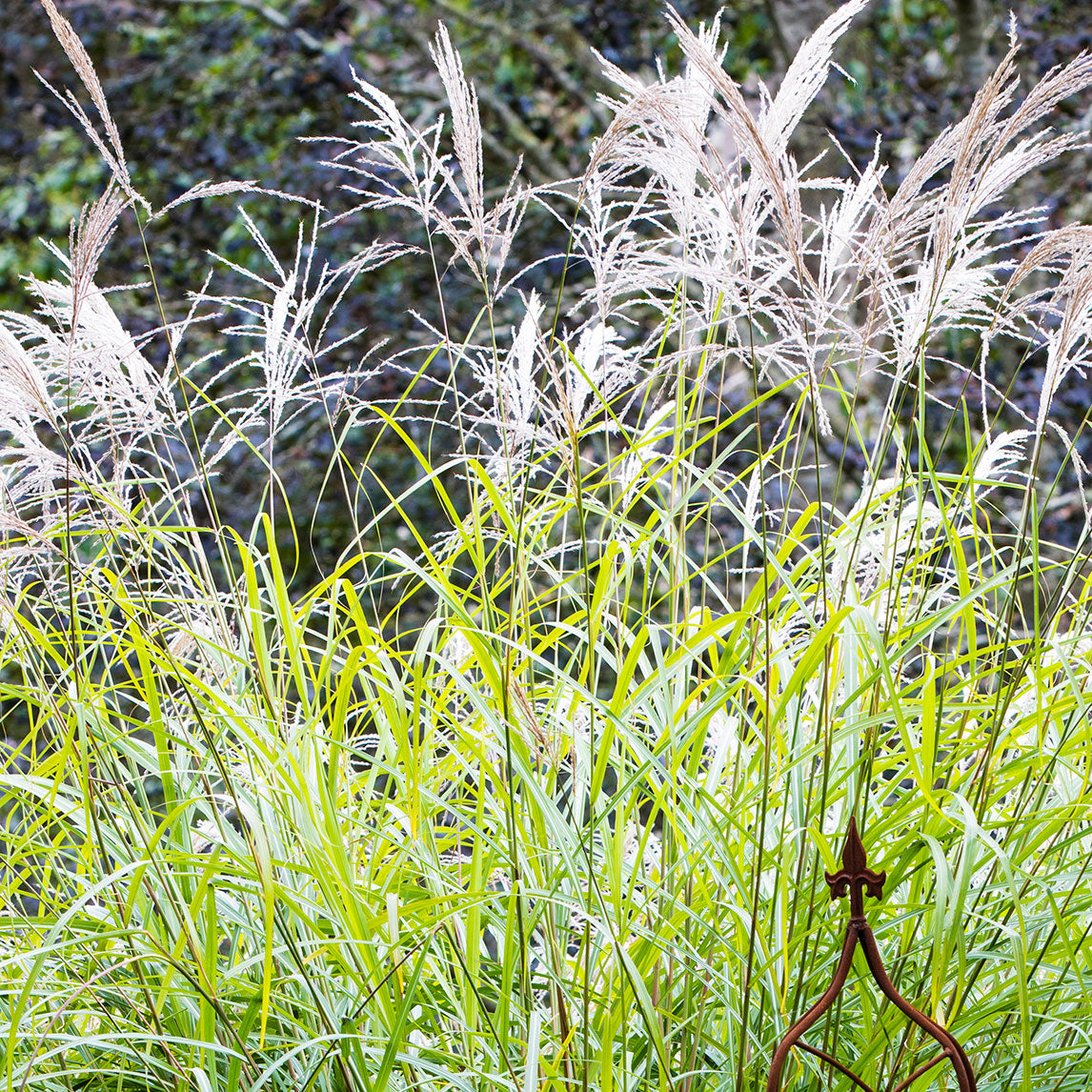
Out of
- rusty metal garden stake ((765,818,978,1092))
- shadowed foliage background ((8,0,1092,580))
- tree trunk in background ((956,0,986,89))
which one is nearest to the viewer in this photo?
rusty metal garden stake ((765,818,978,1092))

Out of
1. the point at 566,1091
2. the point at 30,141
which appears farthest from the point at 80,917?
the point at 30,141

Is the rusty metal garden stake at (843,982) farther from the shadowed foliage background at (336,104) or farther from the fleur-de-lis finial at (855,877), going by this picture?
the shadowed foliage background at (336,104)

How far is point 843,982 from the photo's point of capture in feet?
2.34

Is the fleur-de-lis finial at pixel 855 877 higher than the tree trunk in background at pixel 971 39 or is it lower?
lower

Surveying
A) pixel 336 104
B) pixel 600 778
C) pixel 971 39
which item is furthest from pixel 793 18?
pixel 600 778

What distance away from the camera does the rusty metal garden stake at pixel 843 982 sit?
68 centimetres

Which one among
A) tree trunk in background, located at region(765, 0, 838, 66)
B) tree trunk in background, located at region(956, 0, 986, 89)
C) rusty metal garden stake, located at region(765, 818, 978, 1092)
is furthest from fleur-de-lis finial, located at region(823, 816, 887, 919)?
tree trunk in background, located at region(956, 0, 986, 89)

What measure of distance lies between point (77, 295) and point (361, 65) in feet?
9.87

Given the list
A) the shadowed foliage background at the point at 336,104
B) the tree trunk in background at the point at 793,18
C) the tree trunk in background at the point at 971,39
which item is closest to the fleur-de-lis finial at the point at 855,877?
the shadowed foliage background at the point at 336,104

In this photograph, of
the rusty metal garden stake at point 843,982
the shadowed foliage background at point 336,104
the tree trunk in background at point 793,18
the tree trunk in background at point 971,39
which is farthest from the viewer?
the shadowed foliage background at point 336,104

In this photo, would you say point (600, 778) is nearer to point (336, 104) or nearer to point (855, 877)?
point (855, 877)

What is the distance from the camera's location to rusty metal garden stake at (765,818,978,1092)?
68cm

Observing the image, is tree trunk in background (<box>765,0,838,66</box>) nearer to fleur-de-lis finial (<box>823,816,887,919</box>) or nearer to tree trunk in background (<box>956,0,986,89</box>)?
tree trunk in background (<box>956,0,986,89</box>)

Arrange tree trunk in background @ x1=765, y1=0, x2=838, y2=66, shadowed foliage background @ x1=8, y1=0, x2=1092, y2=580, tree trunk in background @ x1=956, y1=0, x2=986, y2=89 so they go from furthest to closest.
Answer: shadowed foliage background @ x1=8, y1=0, x2=1092, y2=580, tree trunk in background @ x1=956, y1=0, x2=986, y2=89, tree trunk in background @ x1=765, y1=0, x2=838, y2=66
